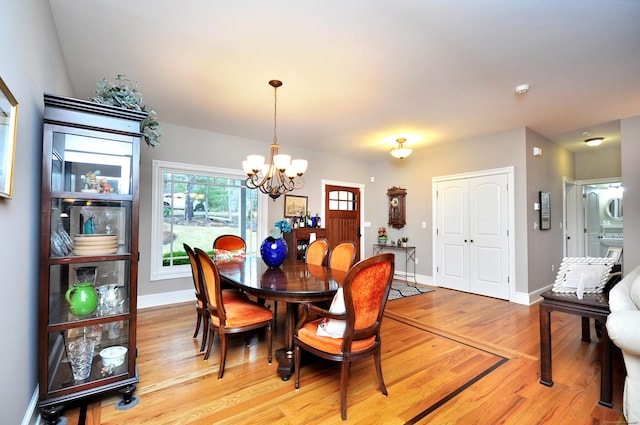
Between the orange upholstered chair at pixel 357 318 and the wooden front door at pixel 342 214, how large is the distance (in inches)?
157

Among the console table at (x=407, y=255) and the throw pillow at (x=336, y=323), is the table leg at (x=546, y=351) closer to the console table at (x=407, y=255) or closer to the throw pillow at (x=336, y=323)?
the throw pillow at (x=336, y=323)

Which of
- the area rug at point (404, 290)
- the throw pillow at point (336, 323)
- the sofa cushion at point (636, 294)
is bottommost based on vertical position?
the area rug at point (404, 290)

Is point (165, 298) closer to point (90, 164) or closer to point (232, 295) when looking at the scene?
point (232, 295)

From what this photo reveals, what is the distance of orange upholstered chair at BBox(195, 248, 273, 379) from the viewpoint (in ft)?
7.27

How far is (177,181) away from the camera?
437cm

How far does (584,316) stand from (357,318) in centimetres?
164

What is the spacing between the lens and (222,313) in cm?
224

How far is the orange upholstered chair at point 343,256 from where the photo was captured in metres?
3.08

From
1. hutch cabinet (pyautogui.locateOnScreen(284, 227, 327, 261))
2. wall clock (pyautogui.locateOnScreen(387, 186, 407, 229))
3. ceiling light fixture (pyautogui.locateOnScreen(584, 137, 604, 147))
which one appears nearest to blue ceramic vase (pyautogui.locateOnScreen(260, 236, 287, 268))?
hutch cabinet (pyautogui.locateOnScreen(284, 227, 327, 261))

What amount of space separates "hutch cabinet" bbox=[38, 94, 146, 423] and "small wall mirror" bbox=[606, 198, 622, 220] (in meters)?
8.19

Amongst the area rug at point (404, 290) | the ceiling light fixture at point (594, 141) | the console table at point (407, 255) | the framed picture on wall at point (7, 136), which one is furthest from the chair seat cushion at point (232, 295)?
the ceiling light fixture at point (594, 141)

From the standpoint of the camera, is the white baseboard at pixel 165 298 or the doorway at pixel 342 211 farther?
the doorway at pixel 342 211

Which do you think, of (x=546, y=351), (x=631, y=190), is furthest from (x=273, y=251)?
(x=631, y=190)

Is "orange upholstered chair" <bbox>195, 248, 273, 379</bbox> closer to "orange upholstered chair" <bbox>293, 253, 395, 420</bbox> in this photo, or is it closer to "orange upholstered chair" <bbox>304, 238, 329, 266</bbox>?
"orange upholstered chair" <bbox>293, 253, 395, 420</bbox>
